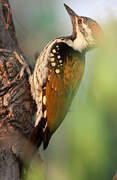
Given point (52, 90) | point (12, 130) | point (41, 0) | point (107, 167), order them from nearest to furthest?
point (12, 130), point (52, 90), point (107, 167), point (41, 0)

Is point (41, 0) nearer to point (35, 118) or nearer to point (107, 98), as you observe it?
point (107, 98)

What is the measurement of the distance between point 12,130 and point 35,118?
39 cm

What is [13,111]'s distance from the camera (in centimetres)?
250

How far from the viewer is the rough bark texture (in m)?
2.38

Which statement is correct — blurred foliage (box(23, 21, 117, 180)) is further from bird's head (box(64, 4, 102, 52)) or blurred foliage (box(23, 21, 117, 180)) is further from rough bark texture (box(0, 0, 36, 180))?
rough bark texture (box(0, 0, 36, 180))

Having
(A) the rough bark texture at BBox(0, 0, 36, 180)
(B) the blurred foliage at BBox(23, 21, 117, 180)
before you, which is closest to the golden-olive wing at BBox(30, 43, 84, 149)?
(A) the rough bark texture at BBox(0, 0, 36, 180)

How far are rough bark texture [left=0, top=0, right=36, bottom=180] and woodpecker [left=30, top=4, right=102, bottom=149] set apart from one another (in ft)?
0.29

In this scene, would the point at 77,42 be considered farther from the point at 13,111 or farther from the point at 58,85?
the point at 13,111

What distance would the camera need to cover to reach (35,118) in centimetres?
284

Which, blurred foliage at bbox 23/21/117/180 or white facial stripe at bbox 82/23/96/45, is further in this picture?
blurred foliage at bbox 23/21/117/180

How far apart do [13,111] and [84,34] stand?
891mm

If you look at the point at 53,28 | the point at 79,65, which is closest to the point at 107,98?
the point at 53,28

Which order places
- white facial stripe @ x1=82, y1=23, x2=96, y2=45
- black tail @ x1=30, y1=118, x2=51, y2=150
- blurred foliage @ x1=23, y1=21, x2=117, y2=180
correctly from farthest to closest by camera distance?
blurred foliage @ x1=23, y1=21, x2=117, y2=180, white facial stripe @ x1=82, y1=23, x2=96, y2=45, black tail @ x1=30, y1=118, x2=51, y2=150

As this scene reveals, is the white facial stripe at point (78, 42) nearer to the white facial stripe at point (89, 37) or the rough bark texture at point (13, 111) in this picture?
the white facial stripe at point (89, 37)
